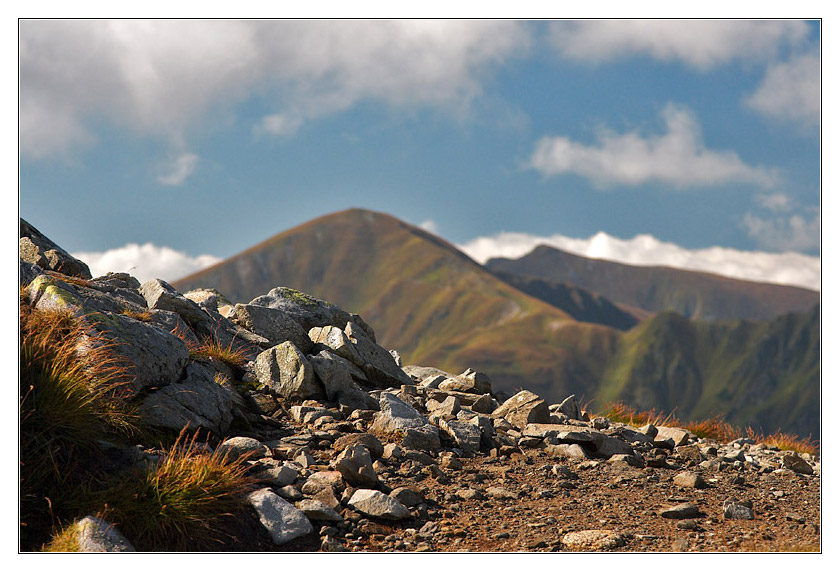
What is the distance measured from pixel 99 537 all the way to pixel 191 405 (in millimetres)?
3518

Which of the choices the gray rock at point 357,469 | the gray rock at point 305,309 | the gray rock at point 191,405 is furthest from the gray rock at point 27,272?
the gray rock at point 357,469

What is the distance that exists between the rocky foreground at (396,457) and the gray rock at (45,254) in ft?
0.17

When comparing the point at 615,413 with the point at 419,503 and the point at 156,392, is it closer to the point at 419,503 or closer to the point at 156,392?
the point at 419,503

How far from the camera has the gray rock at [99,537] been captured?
7734 mm

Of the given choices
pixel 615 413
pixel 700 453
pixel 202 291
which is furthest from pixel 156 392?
pixel 615 413

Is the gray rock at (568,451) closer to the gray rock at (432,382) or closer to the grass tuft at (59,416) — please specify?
the gray rock at (432,382)

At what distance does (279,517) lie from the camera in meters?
8.71

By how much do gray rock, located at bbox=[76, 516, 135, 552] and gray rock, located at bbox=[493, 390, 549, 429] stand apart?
825cm

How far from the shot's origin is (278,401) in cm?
1340

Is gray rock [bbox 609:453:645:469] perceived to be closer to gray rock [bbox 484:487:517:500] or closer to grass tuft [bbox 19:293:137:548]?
gray rock [bbox 484:487:517:500]

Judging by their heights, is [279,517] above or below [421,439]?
below

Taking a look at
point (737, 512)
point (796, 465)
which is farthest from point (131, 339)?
point (796, 465)

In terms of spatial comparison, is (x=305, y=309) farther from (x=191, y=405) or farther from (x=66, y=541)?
(x=66, y=541)

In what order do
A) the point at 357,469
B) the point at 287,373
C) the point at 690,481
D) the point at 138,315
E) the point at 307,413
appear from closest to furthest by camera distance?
the point at 357,469, the point at 690,481, the point at 307,413, the point at 138,315, the point at 287,373
